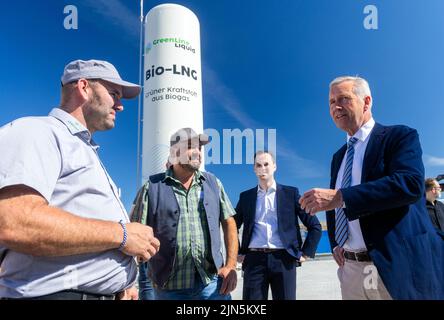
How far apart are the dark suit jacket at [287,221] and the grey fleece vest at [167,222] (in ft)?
3.16

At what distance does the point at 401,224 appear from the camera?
6.56 ft

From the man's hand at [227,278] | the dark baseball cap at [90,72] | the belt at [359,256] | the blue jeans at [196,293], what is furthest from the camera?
the man's hand at [227,278]

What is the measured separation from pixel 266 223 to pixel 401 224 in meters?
1.97

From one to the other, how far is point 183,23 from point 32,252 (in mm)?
7555

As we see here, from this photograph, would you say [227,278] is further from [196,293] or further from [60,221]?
[60,221]

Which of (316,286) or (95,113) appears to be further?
(316,286)

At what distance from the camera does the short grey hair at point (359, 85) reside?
8.10 ft

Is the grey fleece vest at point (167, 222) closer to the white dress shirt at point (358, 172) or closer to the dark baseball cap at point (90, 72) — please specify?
the white dress shirt at point (358, 172)

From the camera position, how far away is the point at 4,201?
1262 millimetres

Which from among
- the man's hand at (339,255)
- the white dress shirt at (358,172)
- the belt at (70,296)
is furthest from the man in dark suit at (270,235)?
the belt at (70,296)

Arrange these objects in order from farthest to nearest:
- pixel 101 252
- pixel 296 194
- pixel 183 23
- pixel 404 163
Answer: pixel 183 23 → pixel 296 194 → pixel 404 163 → pixel 101 252

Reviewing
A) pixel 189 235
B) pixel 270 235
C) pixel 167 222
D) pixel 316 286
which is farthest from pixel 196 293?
pixel 316 286
